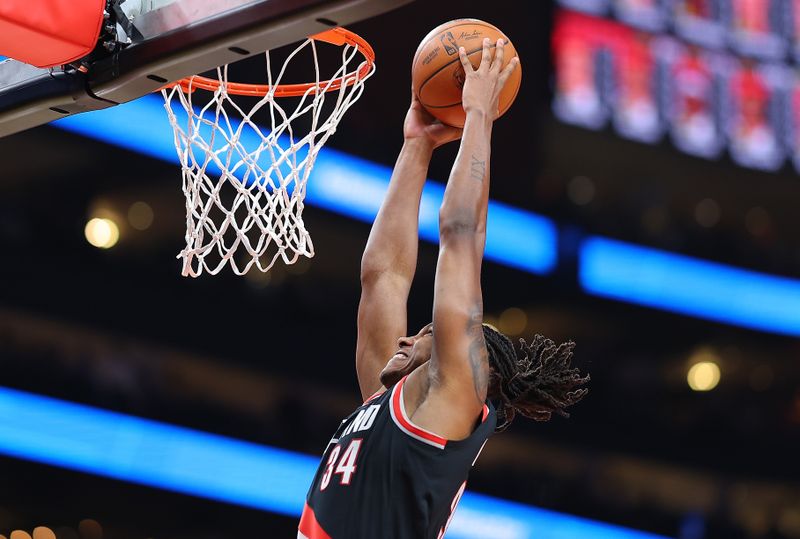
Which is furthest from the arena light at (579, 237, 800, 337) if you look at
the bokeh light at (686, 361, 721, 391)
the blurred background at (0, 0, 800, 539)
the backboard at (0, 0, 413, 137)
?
the backboard at (0, 0, 413, 137)

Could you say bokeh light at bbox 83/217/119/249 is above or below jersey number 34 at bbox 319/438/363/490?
below

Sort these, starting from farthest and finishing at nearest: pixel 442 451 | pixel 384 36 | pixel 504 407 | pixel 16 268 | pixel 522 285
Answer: pixel 522 285 → pixel 384 36 → pixel 16 268 → pixel 504 407 → pixel 442 451

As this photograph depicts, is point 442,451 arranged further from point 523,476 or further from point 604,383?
point 604,383

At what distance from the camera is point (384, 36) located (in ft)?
33.6

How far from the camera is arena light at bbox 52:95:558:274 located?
8914 mm

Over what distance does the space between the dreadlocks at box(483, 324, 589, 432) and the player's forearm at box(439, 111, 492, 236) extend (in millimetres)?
391

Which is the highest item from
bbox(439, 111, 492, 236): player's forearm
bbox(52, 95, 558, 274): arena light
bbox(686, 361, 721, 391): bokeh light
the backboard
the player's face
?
the backboard

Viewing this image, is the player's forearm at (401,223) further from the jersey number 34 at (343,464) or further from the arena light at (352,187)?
the arena light at (352,187)

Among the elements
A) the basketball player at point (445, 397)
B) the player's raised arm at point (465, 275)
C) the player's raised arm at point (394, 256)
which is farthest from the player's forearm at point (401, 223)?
the player's raised arm at point (465, 275)

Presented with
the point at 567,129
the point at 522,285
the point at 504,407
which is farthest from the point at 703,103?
the point at 504,407

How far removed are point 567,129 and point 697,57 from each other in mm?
1499

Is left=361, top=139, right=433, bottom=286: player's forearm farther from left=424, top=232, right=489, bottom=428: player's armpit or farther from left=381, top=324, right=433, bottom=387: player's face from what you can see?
left=424, top=232, right=489, bottom=428: player's armpit

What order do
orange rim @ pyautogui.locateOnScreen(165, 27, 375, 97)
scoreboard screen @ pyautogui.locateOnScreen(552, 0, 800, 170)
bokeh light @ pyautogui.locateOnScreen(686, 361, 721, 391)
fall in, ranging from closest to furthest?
orange rim @ pyautogui.locateOnScreen(165, 27, 375, 97) < scoreboard screen @ pyautogui.locateOnScreen(552, 0, 800, 170) < bokeh light @ pyautogui.locateOnScreen(686, 361, 721, 391)

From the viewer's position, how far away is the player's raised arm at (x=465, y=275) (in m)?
2.93
